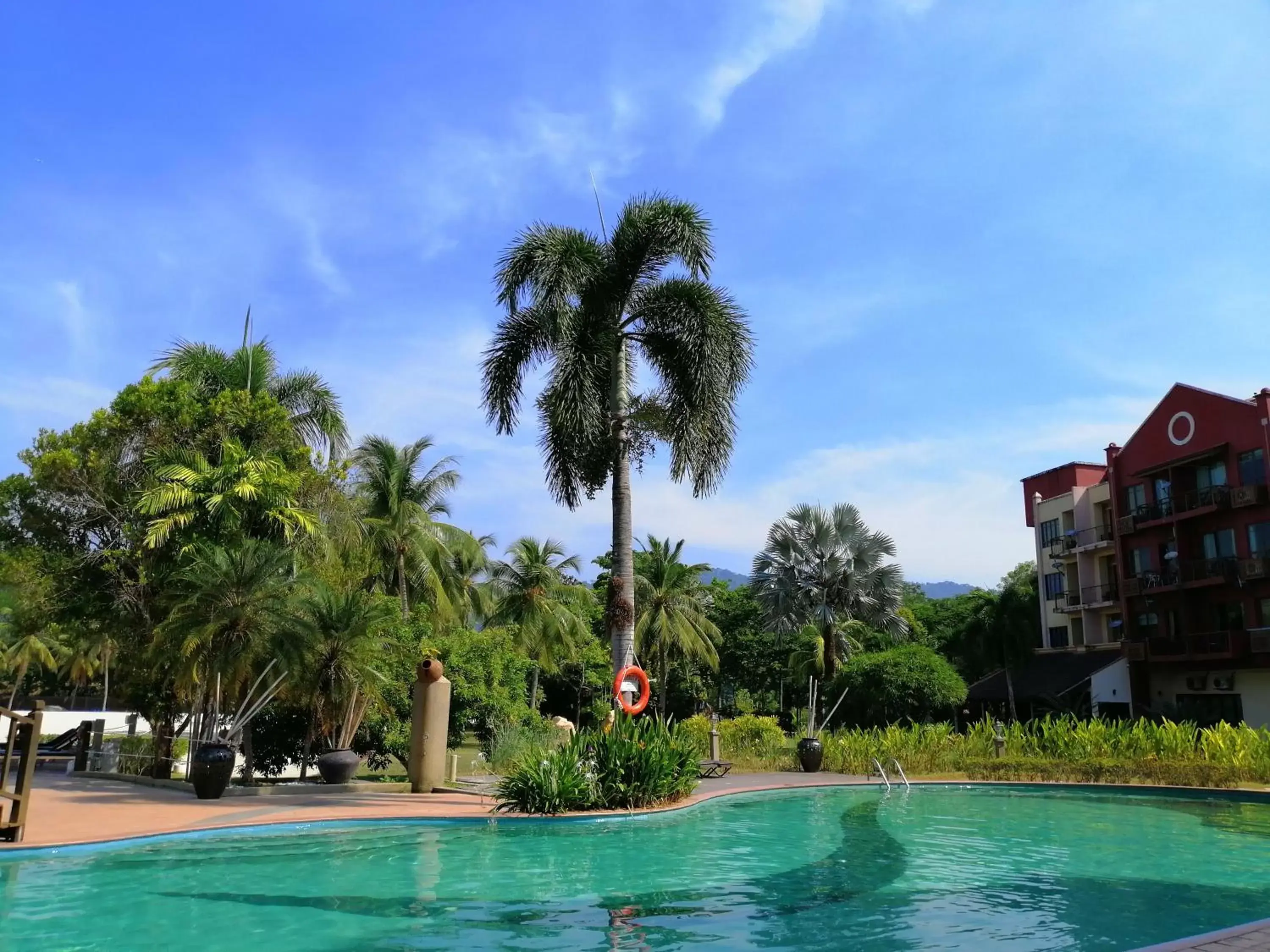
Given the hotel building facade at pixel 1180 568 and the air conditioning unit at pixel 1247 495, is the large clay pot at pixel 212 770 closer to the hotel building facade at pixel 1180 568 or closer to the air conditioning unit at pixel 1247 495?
the hotel building facade at pixel 1180 568

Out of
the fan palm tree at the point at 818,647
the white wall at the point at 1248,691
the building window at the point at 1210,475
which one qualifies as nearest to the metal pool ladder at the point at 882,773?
the fan palm tree at the point at 818,647

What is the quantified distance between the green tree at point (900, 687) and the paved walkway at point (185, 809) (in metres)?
12.7

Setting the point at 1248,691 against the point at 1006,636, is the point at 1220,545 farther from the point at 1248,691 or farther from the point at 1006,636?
the point at 1006,636

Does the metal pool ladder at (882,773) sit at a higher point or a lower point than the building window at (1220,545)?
lower

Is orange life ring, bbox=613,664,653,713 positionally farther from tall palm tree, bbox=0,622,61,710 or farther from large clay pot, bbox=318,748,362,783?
tall palm tree, bbox=0,622,61,710

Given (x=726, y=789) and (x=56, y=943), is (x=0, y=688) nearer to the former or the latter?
(x=726, y=789)

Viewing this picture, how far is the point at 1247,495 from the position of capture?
109ft

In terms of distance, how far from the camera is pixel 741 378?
19375mm

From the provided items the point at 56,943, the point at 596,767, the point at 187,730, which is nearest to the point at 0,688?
the point at 187,730

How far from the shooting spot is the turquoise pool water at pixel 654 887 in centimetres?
748

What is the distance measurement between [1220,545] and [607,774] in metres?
29.9

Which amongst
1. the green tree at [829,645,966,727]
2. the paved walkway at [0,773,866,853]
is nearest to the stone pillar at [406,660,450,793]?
the paved walkway at [0,773,866,853]

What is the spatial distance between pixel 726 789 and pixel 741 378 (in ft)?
27.1

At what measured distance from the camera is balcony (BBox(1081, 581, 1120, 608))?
4038 cm
